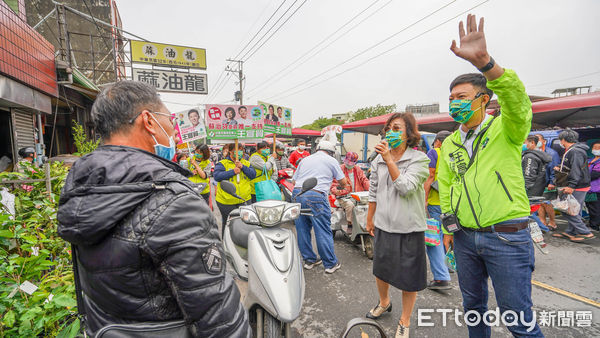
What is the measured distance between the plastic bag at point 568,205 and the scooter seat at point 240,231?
571 cm

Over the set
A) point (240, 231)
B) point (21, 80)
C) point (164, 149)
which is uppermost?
point (21, 80)

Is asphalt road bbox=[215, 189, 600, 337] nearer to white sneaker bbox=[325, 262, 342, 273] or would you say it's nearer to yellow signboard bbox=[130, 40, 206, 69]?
white sneaker bbox=[325, 262, 342, 273]

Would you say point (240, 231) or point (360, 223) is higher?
point (240, 231)

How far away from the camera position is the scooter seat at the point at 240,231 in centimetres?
244

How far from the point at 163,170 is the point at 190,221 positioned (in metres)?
0.20

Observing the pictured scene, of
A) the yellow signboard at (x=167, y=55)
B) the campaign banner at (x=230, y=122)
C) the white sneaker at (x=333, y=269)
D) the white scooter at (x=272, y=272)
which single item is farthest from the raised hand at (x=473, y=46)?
the yellow signboard at (x=167, y=55)

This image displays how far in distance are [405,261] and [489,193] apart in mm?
906

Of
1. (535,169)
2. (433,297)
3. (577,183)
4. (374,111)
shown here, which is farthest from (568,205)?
(374,111)

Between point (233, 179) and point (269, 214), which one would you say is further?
point (233, 179)

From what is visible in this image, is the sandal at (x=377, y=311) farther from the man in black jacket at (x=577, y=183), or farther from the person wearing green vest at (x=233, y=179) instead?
the man in black jacket at (x=577, y=183)

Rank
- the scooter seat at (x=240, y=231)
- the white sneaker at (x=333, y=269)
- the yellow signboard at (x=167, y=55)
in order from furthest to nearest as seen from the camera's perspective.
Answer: the yellow signboard at (x=167, y=55) < the white sneaker at (x=333, y=269) < the scooter seat at (x=240, y=231)

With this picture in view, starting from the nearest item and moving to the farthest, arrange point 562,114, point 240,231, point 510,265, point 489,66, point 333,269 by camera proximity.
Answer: point 489,66 < point 510,265 < point 240,231 < point 333,269 < point 562,114

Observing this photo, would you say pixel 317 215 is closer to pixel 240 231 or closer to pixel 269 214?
pixel 240 231

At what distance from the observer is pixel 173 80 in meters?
13.2
